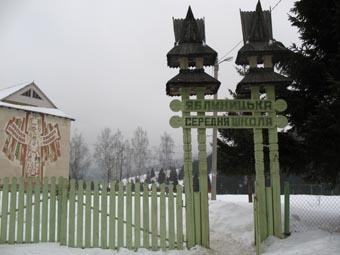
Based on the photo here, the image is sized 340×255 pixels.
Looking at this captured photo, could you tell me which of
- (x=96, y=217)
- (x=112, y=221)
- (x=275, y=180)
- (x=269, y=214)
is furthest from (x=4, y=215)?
(x=275, y=180)

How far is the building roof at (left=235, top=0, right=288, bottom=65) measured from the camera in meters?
9.20

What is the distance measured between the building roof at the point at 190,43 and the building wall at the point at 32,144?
13.5 m

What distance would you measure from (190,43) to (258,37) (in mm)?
1746

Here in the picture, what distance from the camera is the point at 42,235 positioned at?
27.1ft

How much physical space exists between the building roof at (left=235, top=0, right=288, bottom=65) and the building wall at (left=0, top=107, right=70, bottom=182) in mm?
14731

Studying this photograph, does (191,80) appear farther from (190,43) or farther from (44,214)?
(44,214)

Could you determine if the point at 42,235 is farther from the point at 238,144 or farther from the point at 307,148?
the point at 307,148

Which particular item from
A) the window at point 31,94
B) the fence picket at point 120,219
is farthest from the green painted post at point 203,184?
the window at point 31,94

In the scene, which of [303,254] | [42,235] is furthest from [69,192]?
[303,254]

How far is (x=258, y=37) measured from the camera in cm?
938

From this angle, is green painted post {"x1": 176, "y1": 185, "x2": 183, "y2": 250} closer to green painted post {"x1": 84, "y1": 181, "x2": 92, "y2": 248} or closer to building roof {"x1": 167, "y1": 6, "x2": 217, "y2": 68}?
green painted post {"x1": 84, "y1": 181, "x2": 92, "y2": 248}

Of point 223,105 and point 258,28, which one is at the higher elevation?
point 258,28

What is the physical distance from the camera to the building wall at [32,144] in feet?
65.1

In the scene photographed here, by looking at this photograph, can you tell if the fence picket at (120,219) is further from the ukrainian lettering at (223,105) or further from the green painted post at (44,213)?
the ukrainian lettering at (223,105)
